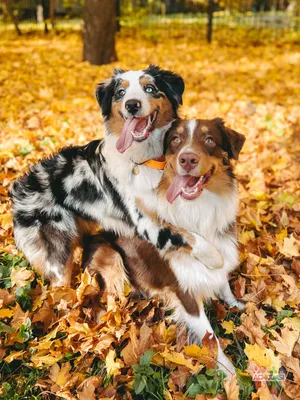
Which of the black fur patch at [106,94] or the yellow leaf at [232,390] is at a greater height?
the black fur patch at [106,94]

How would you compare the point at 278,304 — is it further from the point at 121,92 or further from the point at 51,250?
the point at 121,92

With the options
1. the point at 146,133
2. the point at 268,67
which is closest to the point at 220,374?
the point at 146,133

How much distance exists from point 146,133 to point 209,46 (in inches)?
488

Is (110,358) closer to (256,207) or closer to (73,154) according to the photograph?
(73,154)

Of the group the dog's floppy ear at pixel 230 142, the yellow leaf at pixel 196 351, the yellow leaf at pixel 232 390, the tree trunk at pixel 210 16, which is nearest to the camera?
the yellow leaf at pixel 232 390

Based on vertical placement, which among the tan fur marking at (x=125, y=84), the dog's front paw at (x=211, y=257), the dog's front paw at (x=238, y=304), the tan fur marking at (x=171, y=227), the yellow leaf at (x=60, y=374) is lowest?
the dog's front paw at (x=238, y=304)

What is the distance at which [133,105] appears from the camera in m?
2.99

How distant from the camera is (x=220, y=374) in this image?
8.80 ft

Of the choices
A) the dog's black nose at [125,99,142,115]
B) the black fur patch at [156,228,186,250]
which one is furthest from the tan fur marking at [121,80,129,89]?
the black fur patch at [156,228,186,250]

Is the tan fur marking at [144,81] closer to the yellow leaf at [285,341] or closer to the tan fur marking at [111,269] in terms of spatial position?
the tan fur marking at [111,269]

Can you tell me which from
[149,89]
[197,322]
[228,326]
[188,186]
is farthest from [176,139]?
[228,326]

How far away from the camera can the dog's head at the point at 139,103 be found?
306 centimetres

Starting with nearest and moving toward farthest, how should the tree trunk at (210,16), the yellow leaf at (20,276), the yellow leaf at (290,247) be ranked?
the yellow leaf at (20,276), the yellow leaf at (290,247), the tree trunk at (210,16)

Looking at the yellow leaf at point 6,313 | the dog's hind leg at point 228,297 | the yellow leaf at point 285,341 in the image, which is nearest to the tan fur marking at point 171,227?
the dog's hind leg at point 228,297
